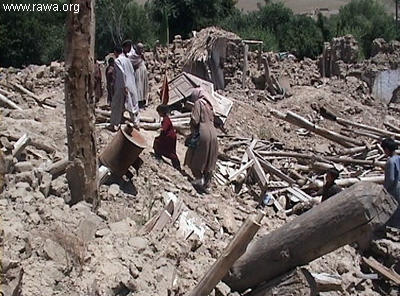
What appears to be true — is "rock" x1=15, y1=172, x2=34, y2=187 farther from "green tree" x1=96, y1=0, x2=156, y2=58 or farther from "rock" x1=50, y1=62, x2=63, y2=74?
"green tree" x1=96, y1=0, x2=156, y2=58

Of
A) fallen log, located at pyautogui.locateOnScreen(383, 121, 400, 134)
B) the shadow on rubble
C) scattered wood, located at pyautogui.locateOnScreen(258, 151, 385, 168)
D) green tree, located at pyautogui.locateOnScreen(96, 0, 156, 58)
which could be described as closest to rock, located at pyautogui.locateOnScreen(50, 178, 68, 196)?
the shadow on rubble

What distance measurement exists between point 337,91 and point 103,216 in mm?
12357

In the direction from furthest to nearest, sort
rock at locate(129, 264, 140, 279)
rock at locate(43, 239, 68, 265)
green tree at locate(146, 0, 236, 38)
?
1. green tree at locate(146, 0, 236, 38)
2. rock at locate(129, 264, 140, 279)
3. rock at locate(43, 239, 68, 265)

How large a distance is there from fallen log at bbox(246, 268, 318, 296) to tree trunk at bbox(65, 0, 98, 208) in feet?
7.24

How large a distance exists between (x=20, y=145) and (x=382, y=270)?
4242mm

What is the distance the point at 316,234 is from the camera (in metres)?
5.30

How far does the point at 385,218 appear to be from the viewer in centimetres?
532

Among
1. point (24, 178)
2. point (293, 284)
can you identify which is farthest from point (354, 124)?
point (293, 284)

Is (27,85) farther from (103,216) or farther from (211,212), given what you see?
(103,216)

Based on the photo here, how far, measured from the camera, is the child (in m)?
9.11

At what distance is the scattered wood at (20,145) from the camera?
23.7 ft

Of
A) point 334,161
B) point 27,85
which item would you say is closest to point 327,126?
point 334,161

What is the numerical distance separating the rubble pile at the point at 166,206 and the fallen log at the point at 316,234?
10cm

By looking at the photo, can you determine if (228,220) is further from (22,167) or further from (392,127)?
(392,127)
